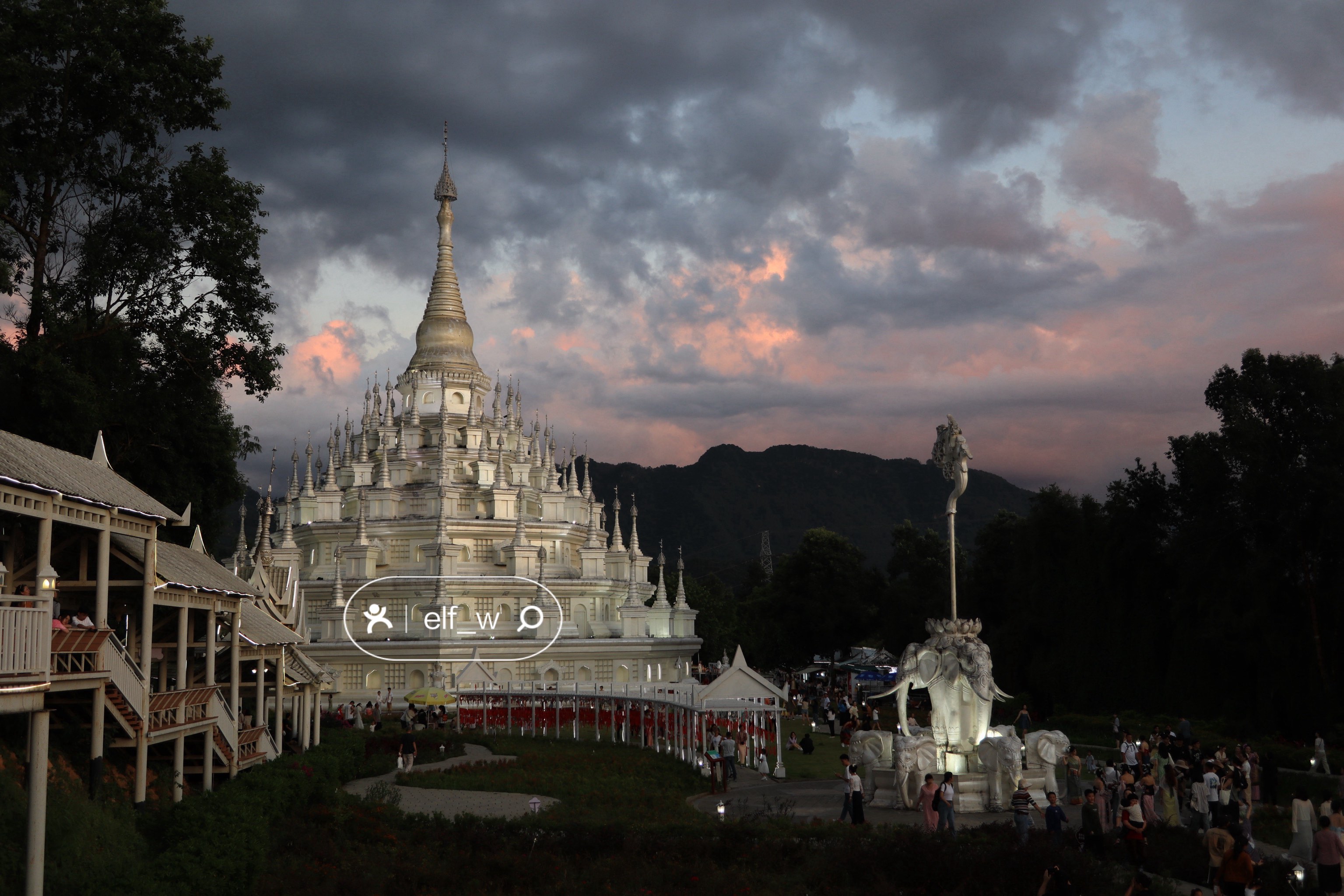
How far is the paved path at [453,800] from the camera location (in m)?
26.3

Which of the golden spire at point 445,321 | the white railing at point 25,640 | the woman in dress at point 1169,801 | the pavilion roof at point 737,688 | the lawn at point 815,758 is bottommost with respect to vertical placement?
the lawn at point 815,758

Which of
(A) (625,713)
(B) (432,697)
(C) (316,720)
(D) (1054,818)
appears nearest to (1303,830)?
(D) (1054,818)

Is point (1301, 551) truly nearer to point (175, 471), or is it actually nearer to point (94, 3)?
point (175, 471)

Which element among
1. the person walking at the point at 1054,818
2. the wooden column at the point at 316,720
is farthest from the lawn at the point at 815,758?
the wooden column at the point at 316,720

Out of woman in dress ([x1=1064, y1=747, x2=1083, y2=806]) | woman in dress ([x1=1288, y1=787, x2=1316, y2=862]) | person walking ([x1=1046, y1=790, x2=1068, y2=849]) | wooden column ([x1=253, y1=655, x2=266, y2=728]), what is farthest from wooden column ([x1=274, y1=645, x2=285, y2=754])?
woman in dress ([x1=1288, y1=787, x2=1316, y2=862])

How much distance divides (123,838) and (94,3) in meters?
22.9

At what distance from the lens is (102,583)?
17.8m

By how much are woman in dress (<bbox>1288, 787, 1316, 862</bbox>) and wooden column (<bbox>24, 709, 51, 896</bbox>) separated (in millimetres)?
17483

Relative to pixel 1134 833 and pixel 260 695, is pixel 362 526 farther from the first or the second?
pixel 1134 833

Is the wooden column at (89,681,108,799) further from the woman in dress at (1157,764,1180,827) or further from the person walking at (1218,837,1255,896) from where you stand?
the woman in dress at (1157,764,1180,827)

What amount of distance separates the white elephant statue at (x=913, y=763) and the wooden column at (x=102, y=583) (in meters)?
16.4

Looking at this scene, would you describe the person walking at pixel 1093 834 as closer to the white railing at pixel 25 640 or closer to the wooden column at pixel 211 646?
the white railing at pixel 25 640

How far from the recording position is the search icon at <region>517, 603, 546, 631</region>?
62875 mm

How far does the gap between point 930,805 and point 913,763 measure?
13.0ft
